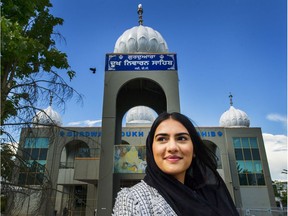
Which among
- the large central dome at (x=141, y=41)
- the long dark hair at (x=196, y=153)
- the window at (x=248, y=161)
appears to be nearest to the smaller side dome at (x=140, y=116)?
the window at (x=248, y=161)

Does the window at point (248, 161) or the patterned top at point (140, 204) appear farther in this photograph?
the window at point (248, 161)

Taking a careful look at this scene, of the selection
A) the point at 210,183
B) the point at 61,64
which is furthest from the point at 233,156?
the point at 210,183

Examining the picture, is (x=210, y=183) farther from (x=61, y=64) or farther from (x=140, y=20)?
(x=140, y=20)

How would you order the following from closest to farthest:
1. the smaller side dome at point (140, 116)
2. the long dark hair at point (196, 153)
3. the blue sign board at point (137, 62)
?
the long dark hair at point (196, 153)
the blue sign board at point (137, 62)
the smaller side dome at point (140, 116)

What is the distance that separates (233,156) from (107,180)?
16413 millimetres

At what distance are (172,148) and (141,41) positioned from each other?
12726 millimetres

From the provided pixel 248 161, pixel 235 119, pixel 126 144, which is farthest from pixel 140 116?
pixel 248 161

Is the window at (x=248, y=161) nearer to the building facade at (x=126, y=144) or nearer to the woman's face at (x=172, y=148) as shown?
the building facade at (x=126, y=144)

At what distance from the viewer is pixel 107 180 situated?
9727mm

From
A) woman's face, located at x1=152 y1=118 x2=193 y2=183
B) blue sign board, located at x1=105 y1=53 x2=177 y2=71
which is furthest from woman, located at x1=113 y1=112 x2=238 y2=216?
blue sign board, located at x1=105 y1=53 x2=177 y2=71

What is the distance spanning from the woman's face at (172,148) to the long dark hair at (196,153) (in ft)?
0.12

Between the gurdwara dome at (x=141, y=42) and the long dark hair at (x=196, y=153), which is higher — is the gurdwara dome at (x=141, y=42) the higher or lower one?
the higher one

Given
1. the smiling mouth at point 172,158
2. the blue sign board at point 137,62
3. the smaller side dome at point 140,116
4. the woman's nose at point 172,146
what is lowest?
the smiling mouth at point 172,158

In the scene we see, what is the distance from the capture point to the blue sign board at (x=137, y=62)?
11492 millimetres
